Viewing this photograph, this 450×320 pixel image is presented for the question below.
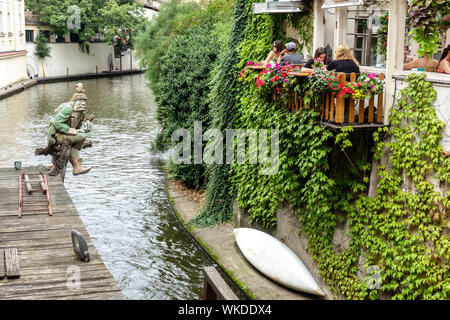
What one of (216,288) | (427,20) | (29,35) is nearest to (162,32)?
(427,20)

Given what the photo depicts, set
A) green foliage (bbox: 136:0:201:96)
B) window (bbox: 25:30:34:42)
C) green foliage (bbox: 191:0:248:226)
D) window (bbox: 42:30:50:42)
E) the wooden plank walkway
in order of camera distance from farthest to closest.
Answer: window (bbox: 42:30:50:42) → window (bbox: 25:30:34:42) → green foliage (bbox: 136:0:201:96) → green foliage (bbox: 191:0:248:226) → the wooden plank walkway

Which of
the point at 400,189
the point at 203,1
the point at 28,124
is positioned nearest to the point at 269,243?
the point at 400,189

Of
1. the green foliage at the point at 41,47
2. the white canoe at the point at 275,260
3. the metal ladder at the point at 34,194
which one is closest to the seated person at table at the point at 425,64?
the white canoe at the point at 275,260

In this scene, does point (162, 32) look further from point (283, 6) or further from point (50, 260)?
point (50, 260)

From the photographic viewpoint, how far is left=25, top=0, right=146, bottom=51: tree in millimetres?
53906

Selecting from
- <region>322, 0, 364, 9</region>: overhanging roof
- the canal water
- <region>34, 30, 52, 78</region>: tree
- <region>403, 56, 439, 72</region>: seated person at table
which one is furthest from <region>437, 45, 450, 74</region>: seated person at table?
<region>34, 30, 52, 78</region>: tree

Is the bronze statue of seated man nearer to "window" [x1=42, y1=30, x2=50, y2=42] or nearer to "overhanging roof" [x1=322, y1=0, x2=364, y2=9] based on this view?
"overhanging roof" [x1=322, y1=0, x2=364, y2=9]

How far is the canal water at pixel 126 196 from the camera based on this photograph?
42.4 ft

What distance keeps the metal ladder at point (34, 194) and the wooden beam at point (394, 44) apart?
606cm

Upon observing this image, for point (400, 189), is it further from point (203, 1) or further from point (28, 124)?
point (28, 124)

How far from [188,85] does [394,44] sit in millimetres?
9910

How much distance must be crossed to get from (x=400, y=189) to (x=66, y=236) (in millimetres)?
5053

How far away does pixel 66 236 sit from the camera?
32.6ft

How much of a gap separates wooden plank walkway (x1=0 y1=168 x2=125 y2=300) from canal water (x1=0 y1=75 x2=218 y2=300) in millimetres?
2225
